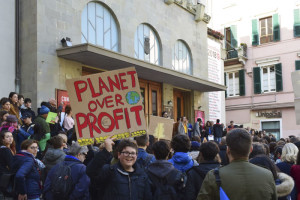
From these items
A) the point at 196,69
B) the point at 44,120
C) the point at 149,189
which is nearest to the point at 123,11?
the point at 196,69

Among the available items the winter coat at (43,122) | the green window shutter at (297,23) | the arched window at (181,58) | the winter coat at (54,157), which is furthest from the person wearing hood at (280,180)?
the green window shutter at (297,23)

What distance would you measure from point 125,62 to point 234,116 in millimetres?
18555

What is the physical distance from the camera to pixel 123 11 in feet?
53.1

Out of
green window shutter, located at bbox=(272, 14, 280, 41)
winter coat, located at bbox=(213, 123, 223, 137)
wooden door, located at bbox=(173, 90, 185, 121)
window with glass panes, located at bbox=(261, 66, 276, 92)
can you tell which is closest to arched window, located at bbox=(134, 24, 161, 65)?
wooden door, located at bbox=(173, 90, 185, 121)

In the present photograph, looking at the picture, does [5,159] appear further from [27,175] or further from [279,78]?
[279,78]

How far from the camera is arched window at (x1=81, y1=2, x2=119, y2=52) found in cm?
1437

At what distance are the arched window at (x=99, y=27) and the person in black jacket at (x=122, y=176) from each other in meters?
10.5

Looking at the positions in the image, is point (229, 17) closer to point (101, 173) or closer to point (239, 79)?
point (239, 79)

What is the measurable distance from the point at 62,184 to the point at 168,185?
126cm

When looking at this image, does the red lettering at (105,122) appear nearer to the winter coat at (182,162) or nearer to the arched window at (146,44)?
the winter coat at (182,162)

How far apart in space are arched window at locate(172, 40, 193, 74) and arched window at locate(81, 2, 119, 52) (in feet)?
14.8

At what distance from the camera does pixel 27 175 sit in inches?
219

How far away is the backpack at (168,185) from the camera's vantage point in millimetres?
4387

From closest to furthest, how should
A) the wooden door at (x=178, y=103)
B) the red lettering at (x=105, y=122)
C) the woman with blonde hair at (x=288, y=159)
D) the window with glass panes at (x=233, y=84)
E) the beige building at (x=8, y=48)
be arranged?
the red lettering at (x=105, y=122)
the woman with blonde hair at (x=288, y=159)
the beige building at (x=8, y=48)
the wooden door at (x=178, y=103)
the window with glass panes at (x=233, y=84)
